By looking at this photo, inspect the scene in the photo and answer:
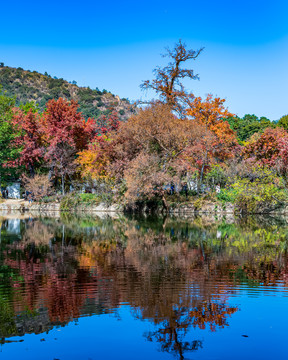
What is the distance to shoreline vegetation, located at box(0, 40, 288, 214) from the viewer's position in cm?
2448

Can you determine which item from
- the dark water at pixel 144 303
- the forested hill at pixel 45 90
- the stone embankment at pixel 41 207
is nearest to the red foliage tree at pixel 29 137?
the stone embankment at pixel 41 207

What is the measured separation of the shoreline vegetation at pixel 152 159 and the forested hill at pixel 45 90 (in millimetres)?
46682

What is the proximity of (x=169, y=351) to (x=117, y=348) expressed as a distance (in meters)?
0.53

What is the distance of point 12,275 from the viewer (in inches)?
288

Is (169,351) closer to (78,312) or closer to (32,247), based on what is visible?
(78,312)

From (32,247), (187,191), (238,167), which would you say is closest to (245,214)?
(238,167)

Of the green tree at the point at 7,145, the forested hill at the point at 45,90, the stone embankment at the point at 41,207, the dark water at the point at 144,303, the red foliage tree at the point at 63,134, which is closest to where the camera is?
the dark water at the point at 144,303

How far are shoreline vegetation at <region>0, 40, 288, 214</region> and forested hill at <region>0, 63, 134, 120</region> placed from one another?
46682 mm

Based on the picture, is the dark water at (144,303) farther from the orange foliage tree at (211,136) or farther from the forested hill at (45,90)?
the forested hill at (45,90)

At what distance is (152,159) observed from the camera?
25156 mm

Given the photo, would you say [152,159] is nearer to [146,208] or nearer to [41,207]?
[146,208]

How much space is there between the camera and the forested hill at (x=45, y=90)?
266 ft

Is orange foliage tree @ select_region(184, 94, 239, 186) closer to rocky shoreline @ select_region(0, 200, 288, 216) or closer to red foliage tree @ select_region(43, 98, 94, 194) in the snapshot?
rocky shoreline @ select_region(0, 200, 288, 216)

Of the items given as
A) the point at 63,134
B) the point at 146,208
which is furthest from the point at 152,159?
the point at 63,134
